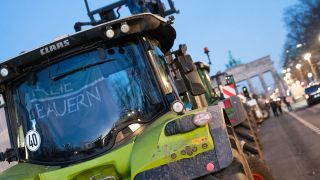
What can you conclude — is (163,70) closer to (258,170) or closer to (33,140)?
(33,140)

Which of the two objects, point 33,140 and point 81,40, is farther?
point 33,140

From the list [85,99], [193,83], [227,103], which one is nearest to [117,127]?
[85,99]

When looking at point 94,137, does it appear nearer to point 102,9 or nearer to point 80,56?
point 80,56

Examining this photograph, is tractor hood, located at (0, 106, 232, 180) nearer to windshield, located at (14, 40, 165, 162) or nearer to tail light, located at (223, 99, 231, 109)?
windshield, located at (14, 40, 165, 162)

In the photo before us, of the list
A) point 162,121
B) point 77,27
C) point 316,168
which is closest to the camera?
point 162,121

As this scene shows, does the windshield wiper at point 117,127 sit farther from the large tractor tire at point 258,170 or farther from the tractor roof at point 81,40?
the large tractor tire at point 258,170

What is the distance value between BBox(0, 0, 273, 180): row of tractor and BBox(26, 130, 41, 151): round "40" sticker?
11mm

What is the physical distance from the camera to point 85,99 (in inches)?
182

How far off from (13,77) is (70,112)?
846mm

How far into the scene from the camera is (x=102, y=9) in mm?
9438

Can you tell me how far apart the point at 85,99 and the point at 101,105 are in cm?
19

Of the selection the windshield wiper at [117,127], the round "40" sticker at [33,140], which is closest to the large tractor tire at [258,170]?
the windshield wiper at [117,127]

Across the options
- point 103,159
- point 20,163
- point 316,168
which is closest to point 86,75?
Answer: point 103,159

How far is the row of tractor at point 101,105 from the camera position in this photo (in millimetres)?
4191
